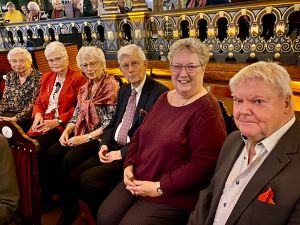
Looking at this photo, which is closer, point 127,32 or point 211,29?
point 211,29

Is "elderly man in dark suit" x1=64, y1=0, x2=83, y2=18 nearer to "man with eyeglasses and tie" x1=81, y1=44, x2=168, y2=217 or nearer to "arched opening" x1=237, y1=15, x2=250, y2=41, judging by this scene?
"arched opening" x1=237, y1=15, x2=250, y2=41

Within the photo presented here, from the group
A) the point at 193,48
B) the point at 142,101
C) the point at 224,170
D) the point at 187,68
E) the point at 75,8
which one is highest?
the point at 75,8

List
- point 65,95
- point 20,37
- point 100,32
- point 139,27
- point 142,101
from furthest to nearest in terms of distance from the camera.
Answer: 1. point 20,37
2. point 100,32
3. point 139,27
4. point 65,95
5. point 142,101

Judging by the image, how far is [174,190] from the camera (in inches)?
61.6

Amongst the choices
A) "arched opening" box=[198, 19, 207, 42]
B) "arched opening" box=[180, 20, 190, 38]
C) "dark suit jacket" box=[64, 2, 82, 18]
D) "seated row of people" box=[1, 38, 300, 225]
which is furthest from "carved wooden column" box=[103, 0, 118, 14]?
"seated row of people" box=[1, 38, 300, 225]

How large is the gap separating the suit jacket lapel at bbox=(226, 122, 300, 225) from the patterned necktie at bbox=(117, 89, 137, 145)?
1.19 m

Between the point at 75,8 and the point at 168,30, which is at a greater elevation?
the point at 75,8

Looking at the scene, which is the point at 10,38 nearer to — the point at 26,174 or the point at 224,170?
the point at 26,174

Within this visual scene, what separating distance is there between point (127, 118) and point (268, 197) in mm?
1322

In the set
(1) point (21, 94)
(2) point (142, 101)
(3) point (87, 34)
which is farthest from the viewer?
(3) point (87, 34)

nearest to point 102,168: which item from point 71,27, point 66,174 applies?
point 66,174

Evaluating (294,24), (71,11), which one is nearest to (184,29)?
(294,24)

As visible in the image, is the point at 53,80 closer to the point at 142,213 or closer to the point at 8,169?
the point at 8,169

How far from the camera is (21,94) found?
9.96 feet
